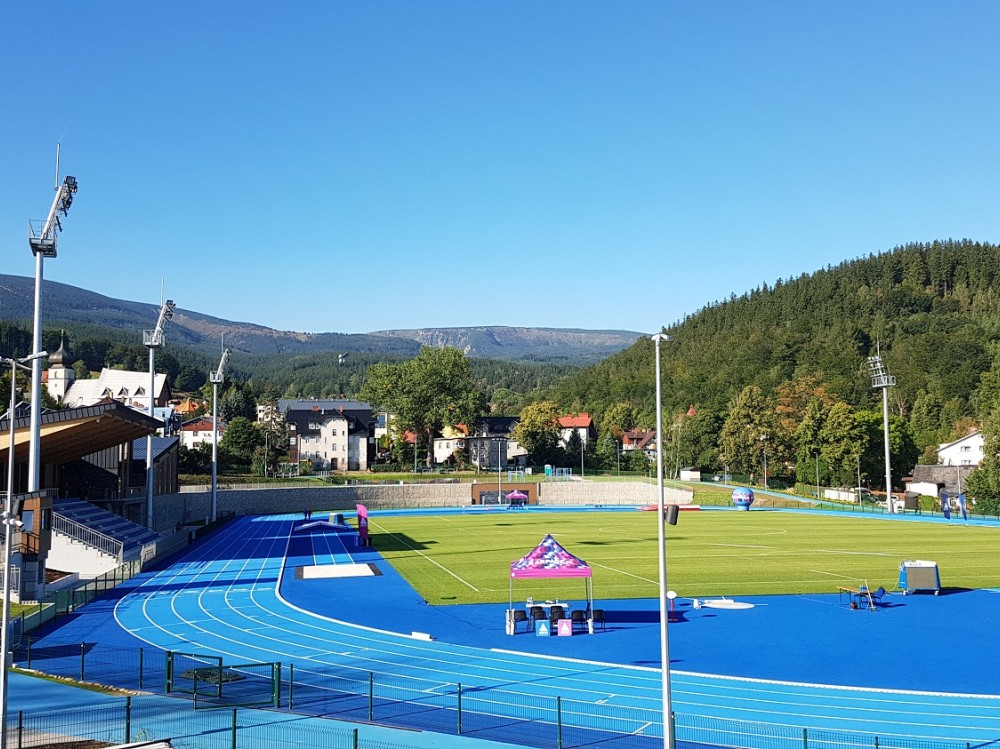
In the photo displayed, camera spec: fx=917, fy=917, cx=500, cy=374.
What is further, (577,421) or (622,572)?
(577,421)

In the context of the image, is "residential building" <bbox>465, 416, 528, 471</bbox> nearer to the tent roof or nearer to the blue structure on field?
the blue structure on field

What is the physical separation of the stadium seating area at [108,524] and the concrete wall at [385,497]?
2459cm

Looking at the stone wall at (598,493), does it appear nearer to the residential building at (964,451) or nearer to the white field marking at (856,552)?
the residential building at (964,451)

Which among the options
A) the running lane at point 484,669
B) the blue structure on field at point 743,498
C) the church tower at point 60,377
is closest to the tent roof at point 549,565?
the running lane at point 484,669

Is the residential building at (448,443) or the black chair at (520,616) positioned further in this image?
the residential building at (448,443)

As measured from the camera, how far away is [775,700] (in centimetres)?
2172

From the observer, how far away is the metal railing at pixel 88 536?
43688 mm

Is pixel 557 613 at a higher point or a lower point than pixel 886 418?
lower

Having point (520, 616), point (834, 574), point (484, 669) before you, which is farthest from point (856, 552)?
point (484, 669)

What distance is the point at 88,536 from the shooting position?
44.5 m

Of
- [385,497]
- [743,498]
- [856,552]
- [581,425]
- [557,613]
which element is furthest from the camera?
[581,425]

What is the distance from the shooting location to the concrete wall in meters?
85.9

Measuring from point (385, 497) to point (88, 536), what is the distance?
5291 centimetres

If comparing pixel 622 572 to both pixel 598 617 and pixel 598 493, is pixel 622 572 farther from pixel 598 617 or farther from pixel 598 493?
pixel 598 493
